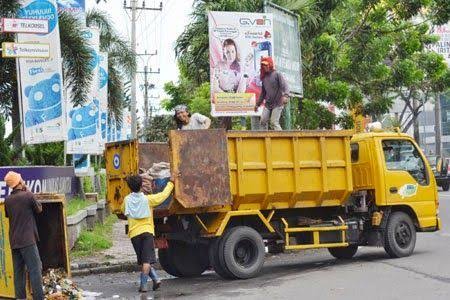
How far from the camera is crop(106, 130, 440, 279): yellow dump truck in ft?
33.4

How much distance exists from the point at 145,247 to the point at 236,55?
23.1ft

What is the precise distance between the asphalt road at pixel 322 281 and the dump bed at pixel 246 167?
1127mm

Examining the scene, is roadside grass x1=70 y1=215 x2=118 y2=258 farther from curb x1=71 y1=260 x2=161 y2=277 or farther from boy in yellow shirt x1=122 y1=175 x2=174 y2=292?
boy in yellow shirt x1=122 y1=175 x2=174 y2=292

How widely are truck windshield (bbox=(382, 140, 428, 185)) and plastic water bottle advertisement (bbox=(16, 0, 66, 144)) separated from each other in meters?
8.68

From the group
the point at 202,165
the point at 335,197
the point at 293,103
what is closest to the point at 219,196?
the point at 202,165

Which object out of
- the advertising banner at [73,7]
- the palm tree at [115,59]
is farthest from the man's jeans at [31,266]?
the palm tree at [115,59]

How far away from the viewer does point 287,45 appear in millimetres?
16609

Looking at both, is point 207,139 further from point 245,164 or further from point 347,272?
point 347,272

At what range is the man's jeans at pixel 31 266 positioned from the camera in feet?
28.9

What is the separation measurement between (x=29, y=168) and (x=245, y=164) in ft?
17.4

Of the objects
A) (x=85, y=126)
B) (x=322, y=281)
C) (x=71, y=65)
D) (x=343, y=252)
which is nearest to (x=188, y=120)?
(x=322, y=281)

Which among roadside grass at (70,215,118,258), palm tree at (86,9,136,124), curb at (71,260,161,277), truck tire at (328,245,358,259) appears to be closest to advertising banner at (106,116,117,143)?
palm tree at (86,9,136,124)

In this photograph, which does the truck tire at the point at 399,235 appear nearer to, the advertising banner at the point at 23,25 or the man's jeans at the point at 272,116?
the man's jeans at the point at 272,116

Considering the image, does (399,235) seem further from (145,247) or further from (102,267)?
(102,267)
